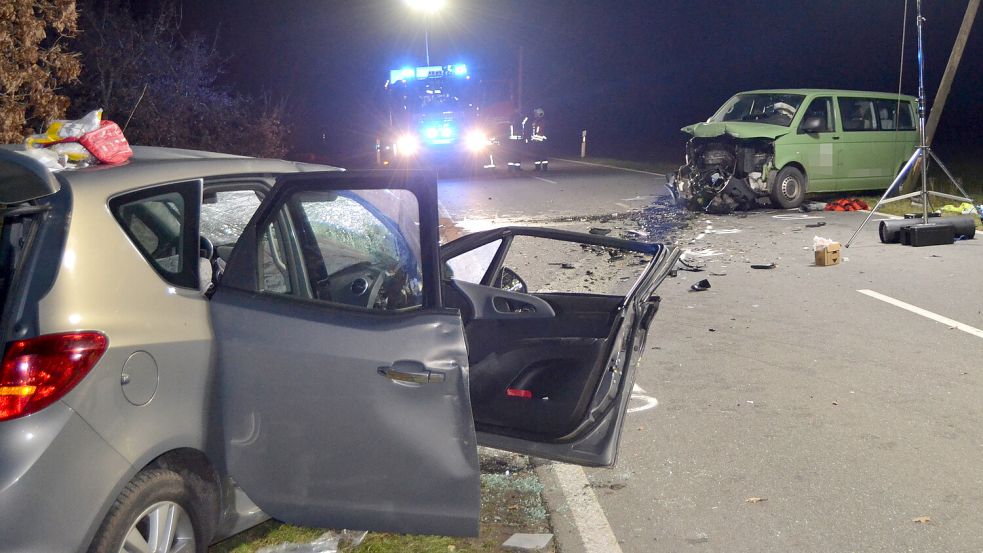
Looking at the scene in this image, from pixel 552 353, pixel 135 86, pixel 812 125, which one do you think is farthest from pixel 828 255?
pixel 135 86

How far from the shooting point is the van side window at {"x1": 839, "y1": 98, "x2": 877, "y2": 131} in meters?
17.3

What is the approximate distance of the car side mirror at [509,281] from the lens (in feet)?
19.5

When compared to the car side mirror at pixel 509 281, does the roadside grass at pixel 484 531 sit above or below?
below

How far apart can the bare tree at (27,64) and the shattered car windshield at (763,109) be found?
11.1 meters

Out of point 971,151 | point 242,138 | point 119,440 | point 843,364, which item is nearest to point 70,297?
point 119,440

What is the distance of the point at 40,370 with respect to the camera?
8.75 feet

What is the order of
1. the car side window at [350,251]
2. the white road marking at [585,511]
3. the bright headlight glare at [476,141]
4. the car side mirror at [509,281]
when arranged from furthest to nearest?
1. the bright headlight glare at [476,141]
2. the car side mirror at [509,281]
3. the white road marking at [585,511]
4. the car side window at [350,251]

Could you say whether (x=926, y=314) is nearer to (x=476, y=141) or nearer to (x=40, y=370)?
(x=40, y=370)

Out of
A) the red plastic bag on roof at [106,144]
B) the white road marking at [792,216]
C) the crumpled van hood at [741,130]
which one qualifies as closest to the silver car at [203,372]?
the red plastic bag on roof at [106,144]

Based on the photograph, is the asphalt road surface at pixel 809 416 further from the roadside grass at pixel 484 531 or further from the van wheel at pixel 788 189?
the van wheel at pixel 788 189

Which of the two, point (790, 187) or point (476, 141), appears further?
point (476, 141)

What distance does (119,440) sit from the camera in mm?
2791

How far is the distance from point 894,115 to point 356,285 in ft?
53.1

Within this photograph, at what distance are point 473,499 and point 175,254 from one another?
4.17 feet
